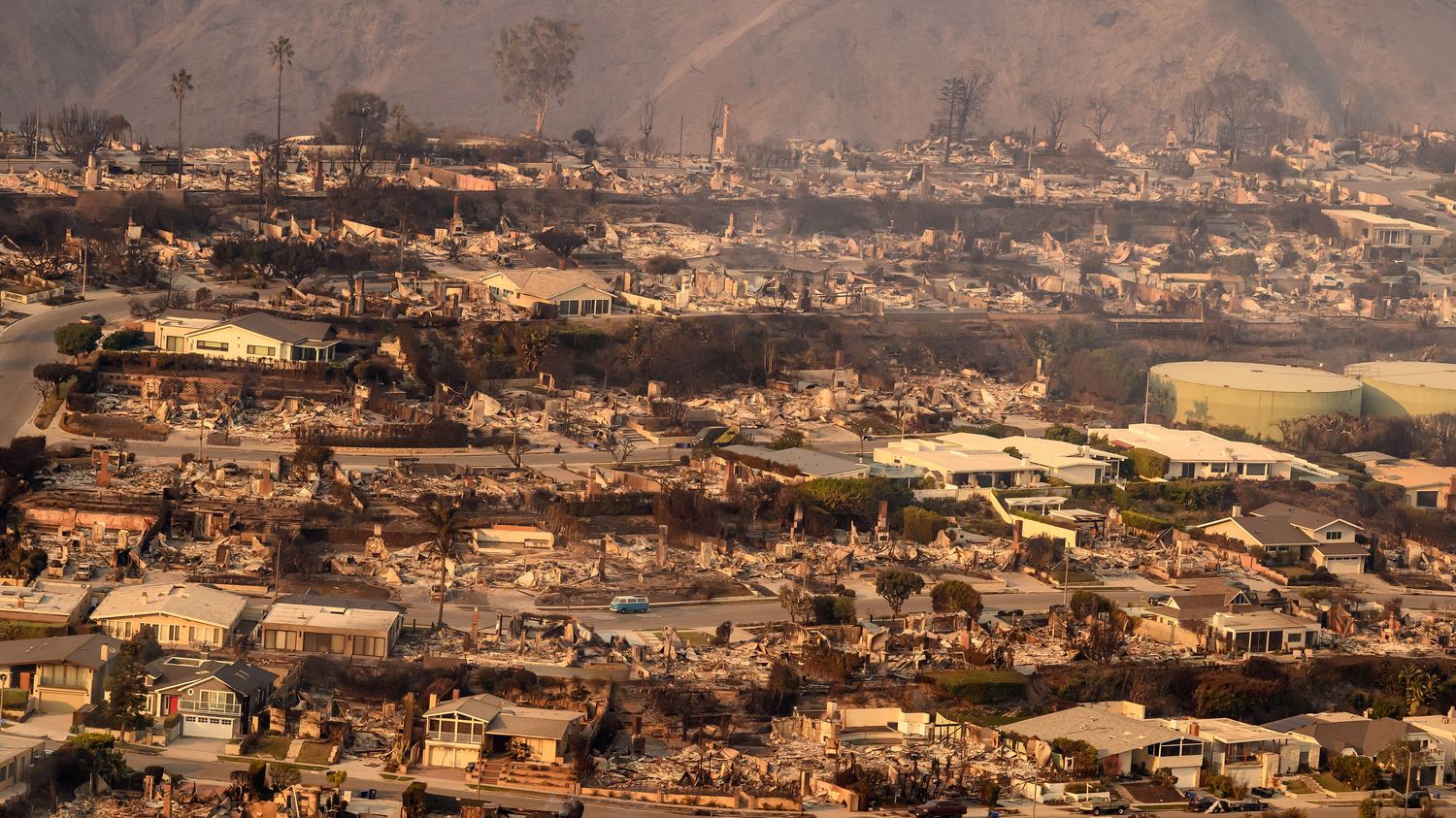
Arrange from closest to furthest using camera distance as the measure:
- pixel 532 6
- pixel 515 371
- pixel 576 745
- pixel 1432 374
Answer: pixel 576 745
pixel 515 371
pixel 1432 374
pixel 532 6

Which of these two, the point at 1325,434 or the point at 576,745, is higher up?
the point at 1325,434

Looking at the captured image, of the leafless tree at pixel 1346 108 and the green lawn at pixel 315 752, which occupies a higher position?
the leafless tree at pixel 1346 108

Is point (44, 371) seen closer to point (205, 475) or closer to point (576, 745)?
point (205, 475)

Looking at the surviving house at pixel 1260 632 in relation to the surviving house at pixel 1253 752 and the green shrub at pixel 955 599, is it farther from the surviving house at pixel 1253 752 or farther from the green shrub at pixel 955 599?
the surviving house at pixel 1253 752

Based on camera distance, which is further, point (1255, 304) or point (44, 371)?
point (1255, 304)

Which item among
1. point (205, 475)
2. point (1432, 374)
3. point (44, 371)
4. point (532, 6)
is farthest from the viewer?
point (532, 6)

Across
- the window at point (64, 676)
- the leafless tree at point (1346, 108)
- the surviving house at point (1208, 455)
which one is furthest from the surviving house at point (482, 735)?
the leafless tree at point (1346, 108)

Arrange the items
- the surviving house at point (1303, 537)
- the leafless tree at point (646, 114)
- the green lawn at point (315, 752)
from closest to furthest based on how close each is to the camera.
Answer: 1. the green lawn at point (315, 752)
2. the surviving house at point (1303, 537)
3. the leafless tree at point (646, 114)

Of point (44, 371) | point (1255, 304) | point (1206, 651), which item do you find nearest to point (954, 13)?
point (1255, 304)

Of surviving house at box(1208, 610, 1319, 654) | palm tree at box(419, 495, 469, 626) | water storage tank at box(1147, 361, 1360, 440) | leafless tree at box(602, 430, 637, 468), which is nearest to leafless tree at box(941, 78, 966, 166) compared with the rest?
water storage tank at box(1147, 361, 1360, 440)
